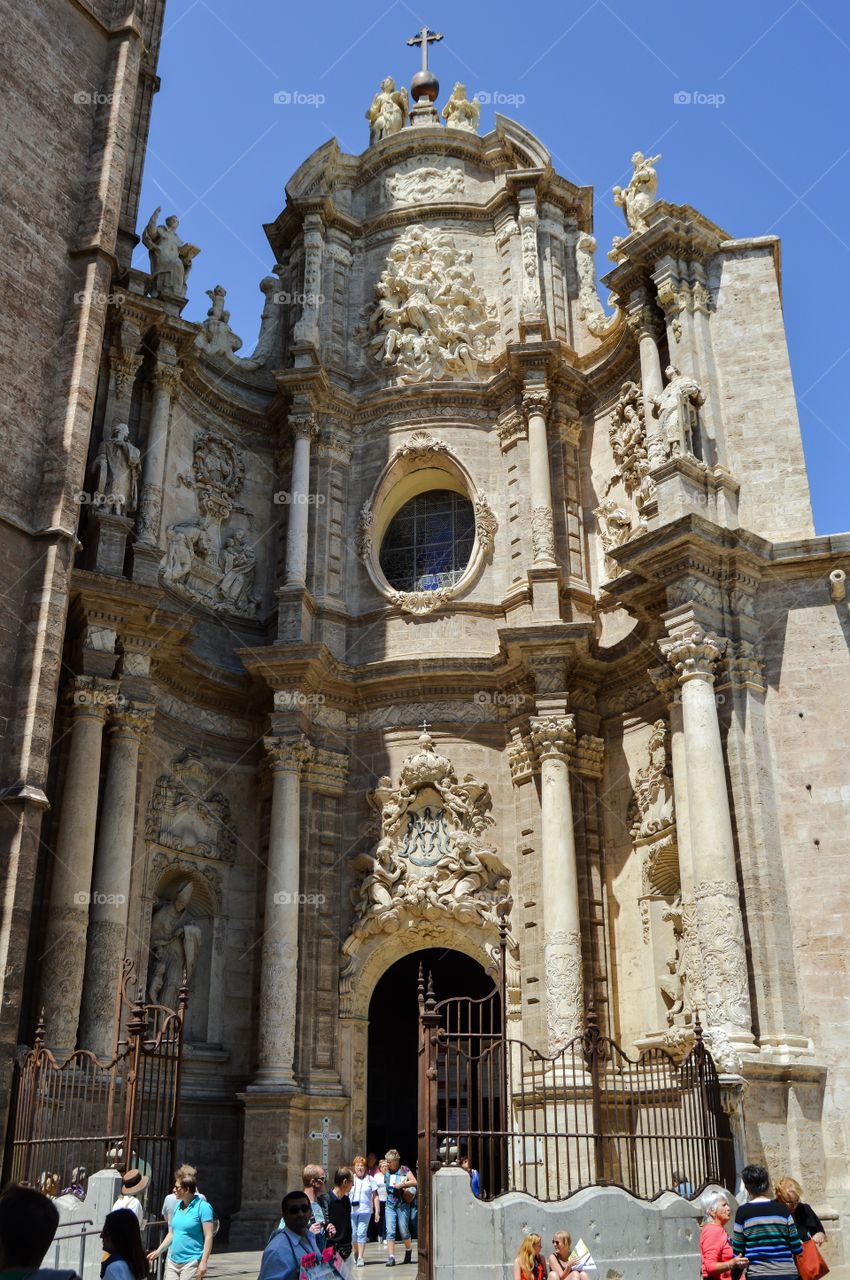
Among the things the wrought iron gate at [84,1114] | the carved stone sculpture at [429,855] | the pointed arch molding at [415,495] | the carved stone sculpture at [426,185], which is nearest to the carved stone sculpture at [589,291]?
the carved stone sculpture at [426,185]

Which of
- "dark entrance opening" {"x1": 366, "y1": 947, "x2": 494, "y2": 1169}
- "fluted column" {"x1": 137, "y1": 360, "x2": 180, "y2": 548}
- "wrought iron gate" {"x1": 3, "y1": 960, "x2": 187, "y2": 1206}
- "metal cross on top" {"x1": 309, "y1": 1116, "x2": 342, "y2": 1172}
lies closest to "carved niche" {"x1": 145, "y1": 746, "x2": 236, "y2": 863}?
"fluted column" {"x1": 137, "y1": 360, "x2": 180, "y2": 548}

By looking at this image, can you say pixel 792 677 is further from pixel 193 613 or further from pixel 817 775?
pixel 193 613

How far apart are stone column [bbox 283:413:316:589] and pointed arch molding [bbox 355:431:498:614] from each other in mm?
1112

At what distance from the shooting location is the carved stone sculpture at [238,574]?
20.8 m

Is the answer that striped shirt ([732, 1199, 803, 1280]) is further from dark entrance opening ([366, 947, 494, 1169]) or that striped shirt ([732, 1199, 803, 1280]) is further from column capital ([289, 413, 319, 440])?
column capital ([289, 413, 319, 440])

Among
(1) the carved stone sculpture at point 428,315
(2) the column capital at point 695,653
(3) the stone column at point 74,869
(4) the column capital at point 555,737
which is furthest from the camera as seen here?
(1) the carved stone sculpture at point 428,315

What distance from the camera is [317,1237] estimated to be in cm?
866

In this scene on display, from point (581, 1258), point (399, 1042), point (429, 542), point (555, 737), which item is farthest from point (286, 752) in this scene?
point (581, 1258)

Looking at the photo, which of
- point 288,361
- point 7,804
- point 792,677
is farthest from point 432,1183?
point 288,361

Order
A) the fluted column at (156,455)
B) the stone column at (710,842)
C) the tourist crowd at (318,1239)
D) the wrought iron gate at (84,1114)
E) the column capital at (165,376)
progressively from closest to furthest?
the tourist crowd at (318,1239)
the wrought iron gate at (84,1114)
the stone column at (710,842)
the fluted column at (156,455)
the column capital at (165,376)

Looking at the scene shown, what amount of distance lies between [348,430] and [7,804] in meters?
9.88

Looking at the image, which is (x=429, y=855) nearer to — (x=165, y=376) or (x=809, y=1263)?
(x=165, y=376)

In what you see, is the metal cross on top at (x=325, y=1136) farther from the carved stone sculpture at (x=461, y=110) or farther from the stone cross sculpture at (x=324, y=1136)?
the carved stone sculpture at (x=461, y=110)

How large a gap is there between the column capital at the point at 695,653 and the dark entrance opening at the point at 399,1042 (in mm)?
8226
